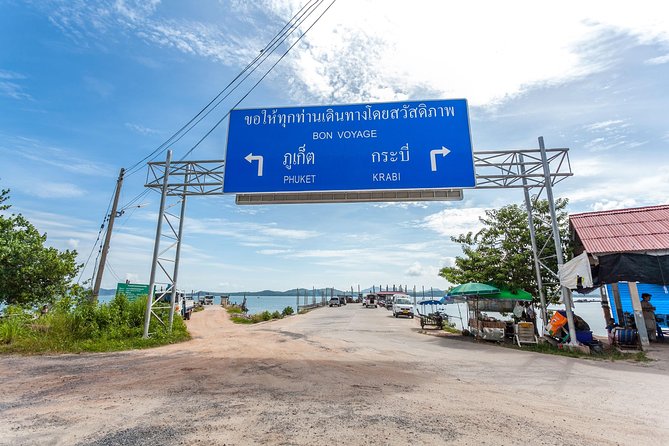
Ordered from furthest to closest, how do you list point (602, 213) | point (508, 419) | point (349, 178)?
point (602, 213) < point (349, 178) < point (508, 419)

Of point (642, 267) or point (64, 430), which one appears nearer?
point (64, 430)

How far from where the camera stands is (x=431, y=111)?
9906 millimetres

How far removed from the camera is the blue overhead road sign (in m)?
9.44

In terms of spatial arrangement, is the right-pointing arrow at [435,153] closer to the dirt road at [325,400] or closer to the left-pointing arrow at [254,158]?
the left-pointing arrow at [254,158]

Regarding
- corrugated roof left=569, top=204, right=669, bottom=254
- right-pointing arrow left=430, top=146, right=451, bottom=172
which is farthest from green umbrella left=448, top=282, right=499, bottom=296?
right-pointing arrow left=430, top=146, right=451, bottom=172

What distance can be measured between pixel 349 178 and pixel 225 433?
705cm

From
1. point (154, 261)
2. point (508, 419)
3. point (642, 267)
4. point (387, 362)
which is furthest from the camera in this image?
point (154, 261)

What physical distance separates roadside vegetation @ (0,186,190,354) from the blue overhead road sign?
7091 mm

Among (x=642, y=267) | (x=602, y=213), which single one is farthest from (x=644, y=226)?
(x=642, y=267)

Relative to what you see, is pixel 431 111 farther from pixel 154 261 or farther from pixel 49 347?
pixel 49 347

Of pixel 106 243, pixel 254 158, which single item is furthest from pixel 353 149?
pixel 106 243

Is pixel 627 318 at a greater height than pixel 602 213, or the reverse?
pixel 602 213

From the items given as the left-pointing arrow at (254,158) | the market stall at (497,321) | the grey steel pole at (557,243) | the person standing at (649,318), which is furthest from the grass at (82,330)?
the person standing at (649,318)

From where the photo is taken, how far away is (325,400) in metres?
5.45
